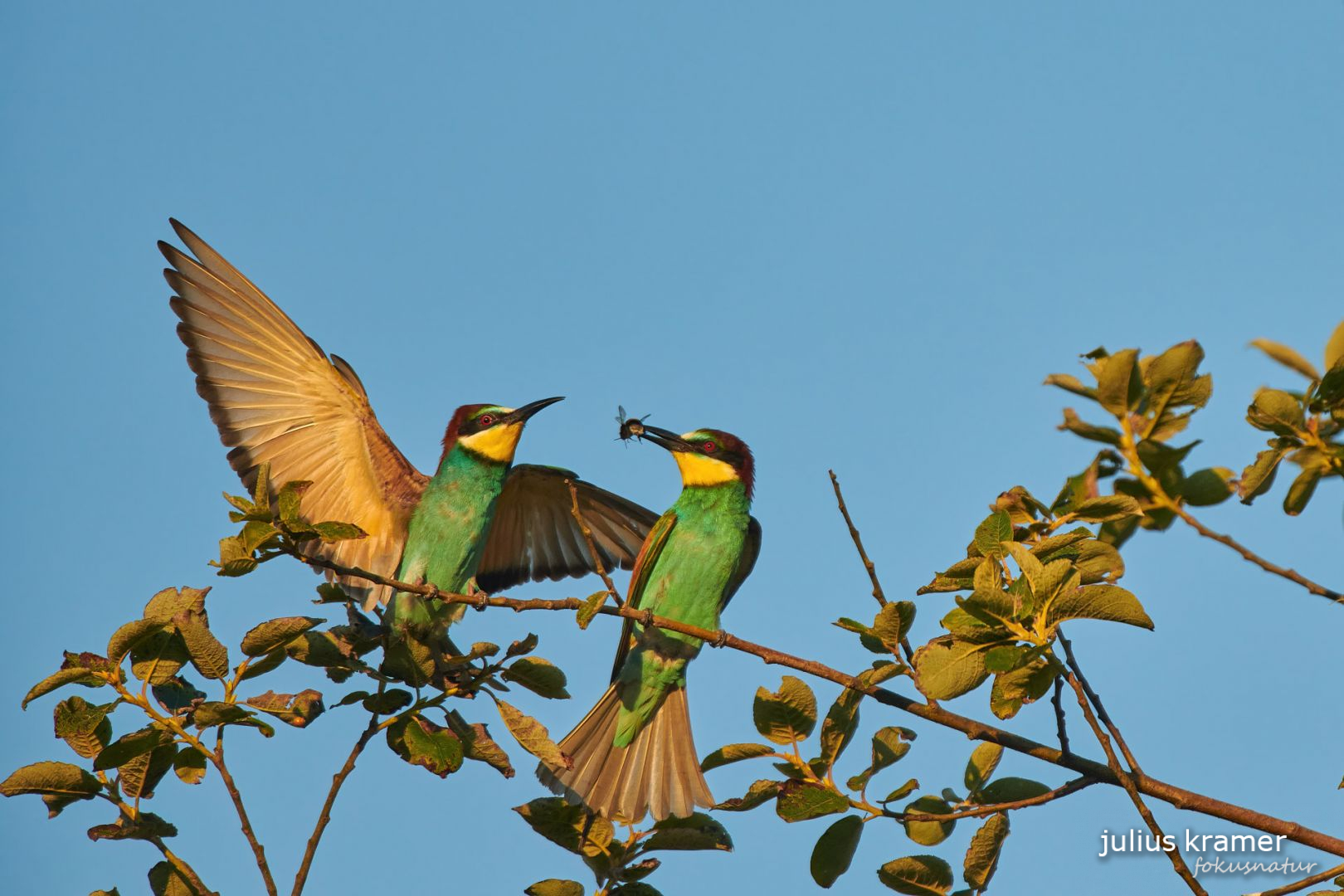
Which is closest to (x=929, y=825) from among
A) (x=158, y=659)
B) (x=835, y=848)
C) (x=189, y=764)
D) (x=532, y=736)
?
(x=835, y=848)

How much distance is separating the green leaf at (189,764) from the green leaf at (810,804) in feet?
5.03

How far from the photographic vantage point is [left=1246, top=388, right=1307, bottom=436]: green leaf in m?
2.35

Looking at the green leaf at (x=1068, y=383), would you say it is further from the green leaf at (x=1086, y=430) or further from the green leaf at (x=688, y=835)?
the green leaf at (x=688, y=835)

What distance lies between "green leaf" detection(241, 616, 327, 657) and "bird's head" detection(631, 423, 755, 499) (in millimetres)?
2894

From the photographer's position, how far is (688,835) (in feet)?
11.7

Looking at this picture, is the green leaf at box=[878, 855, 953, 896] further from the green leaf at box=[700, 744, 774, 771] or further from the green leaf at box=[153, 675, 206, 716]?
the green leaf at box=[153, 675, 206, 716]

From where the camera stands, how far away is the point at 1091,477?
2.49m

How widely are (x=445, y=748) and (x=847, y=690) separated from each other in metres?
1.17

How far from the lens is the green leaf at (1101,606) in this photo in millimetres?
2529

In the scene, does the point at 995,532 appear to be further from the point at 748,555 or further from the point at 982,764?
the point at 748,555

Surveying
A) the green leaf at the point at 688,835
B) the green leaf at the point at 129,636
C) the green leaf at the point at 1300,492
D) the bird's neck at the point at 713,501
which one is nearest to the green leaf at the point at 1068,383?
the green leaf at the point at 1300,492

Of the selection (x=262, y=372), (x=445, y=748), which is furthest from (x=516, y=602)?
(x=262, y=372)

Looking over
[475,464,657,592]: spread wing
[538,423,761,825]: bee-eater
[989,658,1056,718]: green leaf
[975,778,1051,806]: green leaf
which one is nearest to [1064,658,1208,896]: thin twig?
[989,658,1056,718]: green leaf

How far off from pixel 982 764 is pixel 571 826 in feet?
3.82
